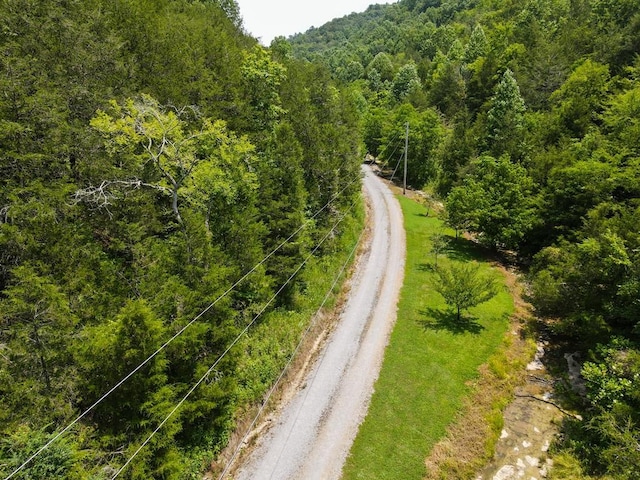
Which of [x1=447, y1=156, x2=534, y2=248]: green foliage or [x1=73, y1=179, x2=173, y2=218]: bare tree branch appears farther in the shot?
[x1=447, y1=156, x2=534, y2=248]: green foliage

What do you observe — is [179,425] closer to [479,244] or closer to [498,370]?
[498,370]

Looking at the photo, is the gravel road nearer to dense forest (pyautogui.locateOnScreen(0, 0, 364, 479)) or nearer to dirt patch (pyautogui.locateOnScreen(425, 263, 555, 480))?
dense forest (pyautogui.locateOnScreen(0, 0, 364, 479))

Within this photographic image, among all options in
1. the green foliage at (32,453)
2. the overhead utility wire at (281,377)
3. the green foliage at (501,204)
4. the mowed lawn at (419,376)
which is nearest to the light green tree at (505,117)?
the green foliage at (501,204)

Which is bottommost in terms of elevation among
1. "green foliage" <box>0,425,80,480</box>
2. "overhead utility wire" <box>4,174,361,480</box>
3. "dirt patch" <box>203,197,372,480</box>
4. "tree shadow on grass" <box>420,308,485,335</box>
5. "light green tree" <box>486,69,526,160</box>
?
"dirt patch" <box>203,197,372,480</box>

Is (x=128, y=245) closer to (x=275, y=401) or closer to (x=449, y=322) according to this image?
(x=275, y=401)

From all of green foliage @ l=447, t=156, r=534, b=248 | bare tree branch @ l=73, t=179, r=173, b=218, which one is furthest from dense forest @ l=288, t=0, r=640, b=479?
bare tree branch @ l=73, t=179, r=173, b=218

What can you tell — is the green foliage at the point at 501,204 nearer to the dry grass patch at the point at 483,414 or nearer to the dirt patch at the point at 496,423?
the dry grass patch at the point at 483,414

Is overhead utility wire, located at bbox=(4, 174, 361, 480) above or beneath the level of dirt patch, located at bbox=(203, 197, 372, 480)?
above
